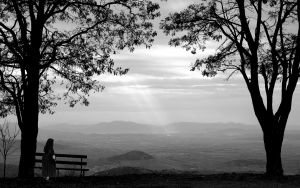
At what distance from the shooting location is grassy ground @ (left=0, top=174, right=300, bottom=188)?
19906 millimetres

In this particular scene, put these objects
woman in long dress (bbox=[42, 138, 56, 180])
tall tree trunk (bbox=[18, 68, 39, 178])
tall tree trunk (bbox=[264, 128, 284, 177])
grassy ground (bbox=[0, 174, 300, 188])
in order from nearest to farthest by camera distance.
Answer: grassy ground (bbox=[0, 174, 300, 188]) → woman in long dress (bbox=[42, 138, 56, 180]) → tall tree trunk (bbox=[18, 68, 39, 178]) → tall tree trunk (bbox=[264, 128, 284, 177])

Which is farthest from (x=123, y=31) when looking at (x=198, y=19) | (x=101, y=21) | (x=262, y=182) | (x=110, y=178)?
(x=262, y=182)

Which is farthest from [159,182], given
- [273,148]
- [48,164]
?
[273,148]

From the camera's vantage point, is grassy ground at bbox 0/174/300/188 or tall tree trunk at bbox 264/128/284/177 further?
tall tree trunk at bbox 264/128/284/177

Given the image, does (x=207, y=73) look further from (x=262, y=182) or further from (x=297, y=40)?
(x=262, y=182)

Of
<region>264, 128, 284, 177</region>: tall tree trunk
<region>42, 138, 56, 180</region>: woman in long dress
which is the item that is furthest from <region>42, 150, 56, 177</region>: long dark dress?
<region>264, 128, 284, 177</region>: tall tree trunk

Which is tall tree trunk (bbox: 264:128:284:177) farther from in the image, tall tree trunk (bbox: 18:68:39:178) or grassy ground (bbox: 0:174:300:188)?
tall tree trunk (bbox: 18:68:39:178)

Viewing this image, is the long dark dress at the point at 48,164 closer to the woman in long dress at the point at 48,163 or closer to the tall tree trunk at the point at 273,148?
the woman in long dress at the point at 48,163

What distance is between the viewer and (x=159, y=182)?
21.2 m

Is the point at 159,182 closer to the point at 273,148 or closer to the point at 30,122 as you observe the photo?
the point at 30,122

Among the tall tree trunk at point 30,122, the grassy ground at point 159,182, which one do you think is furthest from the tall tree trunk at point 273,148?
the tall tree trunk at point 30,122

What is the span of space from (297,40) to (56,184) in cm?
1557

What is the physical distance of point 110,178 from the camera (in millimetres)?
22531

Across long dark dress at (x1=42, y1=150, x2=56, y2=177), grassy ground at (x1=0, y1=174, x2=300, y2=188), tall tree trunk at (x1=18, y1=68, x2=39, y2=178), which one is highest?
tall tree trunk at (x1=18, y1=68, x2=39, y2=178)
